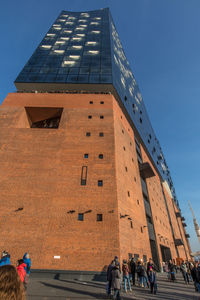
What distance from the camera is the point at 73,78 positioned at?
83.8 ft

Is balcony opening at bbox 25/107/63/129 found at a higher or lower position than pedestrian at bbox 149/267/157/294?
higher

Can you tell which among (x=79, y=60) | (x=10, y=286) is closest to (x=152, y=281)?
(x=10, y=286)

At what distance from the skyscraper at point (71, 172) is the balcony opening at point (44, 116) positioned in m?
0.13

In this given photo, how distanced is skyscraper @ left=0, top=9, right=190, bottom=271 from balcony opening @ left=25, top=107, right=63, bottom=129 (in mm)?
130

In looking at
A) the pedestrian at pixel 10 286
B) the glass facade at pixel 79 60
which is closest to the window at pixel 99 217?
the pedestrian at pixel 10 286

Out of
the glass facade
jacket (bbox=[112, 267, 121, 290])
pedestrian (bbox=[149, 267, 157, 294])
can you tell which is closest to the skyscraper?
the glass facade

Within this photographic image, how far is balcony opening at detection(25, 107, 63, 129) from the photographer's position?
72.8 ft

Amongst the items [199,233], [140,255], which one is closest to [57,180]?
[140,255]

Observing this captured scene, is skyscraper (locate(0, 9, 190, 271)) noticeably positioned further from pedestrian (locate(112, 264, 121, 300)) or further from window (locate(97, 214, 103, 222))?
pedestrian (locate(112, 264, 121, 300))

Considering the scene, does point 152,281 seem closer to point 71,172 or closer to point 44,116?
point 71,172

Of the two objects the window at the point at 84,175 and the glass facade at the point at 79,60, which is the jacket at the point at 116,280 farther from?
the glass facade at the point at 79,60

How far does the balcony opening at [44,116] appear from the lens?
72.8 feet

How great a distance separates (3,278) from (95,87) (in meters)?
26.0

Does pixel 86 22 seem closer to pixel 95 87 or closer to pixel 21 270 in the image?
pixel 95 87
